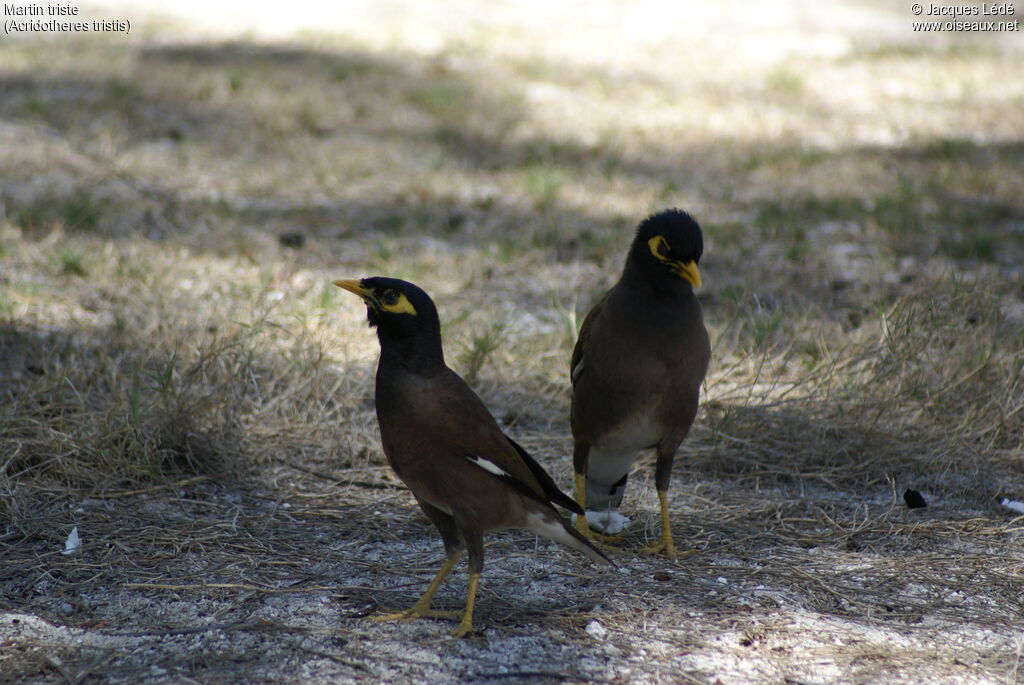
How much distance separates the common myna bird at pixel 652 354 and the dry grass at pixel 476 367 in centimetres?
50

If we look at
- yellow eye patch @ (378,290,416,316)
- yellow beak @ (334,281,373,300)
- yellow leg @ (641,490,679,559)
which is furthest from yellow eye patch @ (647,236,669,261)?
yellow beak @ (334,281,373,300)

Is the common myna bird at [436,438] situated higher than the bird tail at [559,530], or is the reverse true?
the common myna bird at [436,438]

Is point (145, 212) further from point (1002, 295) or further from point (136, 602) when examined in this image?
point (1002, 295)

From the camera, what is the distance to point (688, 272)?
4.34 metres

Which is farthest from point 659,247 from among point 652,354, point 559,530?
point 559,530

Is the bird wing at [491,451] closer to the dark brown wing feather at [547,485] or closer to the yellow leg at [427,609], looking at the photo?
the dark brown wing feather at [547,485]

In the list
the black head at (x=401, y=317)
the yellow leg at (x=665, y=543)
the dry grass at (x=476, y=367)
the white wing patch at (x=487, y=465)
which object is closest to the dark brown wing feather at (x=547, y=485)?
the white wing patch at (x=487, y=465)

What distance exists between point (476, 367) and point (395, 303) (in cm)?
217

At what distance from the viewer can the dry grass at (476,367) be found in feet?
12.1

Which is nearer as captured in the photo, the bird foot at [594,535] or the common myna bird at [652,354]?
the common myna bird at [652,354]

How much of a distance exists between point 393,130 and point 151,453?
20.9 ft

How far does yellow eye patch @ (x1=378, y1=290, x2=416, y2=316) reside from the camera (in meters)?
3.77

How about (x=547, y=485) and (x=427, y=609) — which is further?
(x=547, y=485)

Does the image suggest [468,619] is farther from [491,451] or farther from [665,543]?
[665,543]
